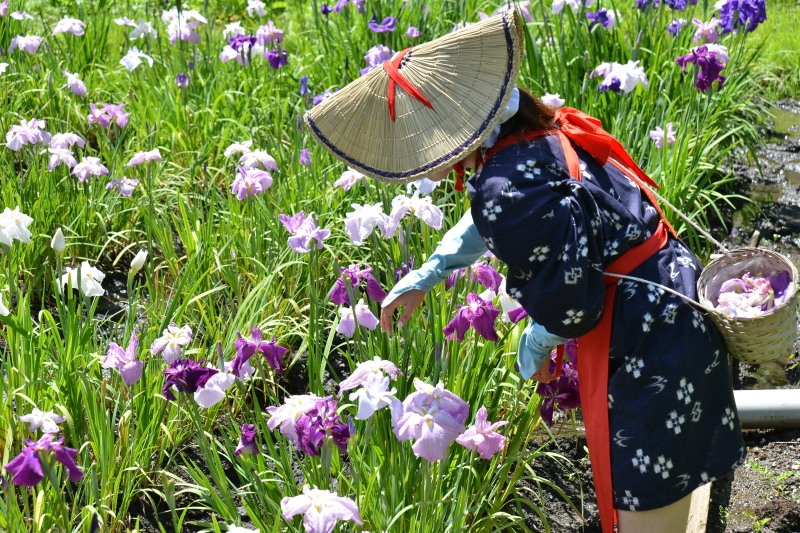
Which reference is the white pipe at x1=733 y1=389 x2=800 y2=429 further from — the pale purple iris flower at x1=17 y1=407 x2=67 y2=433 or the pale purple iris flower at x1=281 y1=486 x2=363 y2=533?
the pale purple iris flower at x1=17 y1=407 x2=67 y2=433

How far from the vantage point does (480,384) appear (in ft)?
6.75

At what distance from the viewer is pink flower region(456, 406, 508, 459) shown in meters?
1.51

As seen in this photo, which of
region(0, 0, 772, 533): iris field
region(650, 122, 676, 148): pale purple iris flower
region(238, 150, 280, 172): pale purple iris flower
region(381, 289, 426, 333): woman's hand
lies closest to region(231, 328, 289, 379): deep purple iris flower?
region(0, 0, 772, 533): iris field

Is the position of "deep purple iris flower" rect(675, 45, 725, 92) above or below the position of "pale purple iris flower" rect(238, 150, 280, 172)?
above

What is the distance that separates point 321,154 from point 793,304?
7.23 feet

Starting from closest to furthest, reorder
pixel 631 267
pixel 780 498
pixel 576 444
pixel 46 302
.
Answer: pixel 631 267 < pixel 780 498 < pixel 576 444 < pixel 46 302

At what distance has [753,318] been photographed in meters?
1.42

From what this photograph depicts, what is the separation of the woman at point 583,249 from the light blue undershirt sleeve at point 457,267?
0.02 meters

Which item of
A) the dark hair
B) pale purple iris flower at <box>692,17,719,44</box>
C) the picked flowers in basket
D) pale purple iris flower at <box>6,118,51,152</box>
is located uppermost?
the dark hair

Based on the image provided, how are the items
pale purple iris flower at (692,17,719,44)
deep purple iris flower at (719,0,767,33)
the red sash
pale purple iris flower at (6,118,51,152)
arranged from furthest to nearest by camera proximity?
pale purple iris flower at (692,17,719,44)
deep purple iris flower at (719,0,767,33)
pale purple iris flower at (6,118,51,152)
the red sash

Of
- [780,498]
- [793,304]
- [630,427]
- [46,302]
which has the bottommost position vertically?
[780,498]

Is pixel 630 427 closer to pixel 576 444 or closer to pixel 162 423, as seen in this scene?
pixel 576 444

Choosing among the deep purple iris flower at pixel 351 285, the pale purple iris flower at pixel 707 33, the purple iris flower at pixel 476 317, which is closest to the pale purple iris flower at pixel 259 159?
the deep purple iris flower at pixel 351 285

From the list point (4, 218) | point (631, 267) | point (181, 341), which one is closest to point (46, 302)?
point (4, 218)
